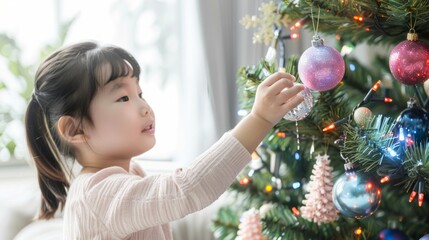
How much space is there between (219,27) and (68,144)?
2.87 ft

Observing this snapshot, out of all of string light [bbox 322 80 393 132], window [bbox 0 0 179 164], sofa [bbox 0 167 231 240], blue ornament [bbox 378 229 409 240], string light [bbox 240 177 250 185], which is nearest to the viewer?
string light [bbox 322 80 393 132]

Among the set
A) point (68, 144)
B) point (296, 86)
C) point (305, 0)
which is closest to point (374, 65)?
point (305, 0)

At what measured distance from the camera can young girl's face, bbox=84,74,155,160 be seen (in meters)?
0.84

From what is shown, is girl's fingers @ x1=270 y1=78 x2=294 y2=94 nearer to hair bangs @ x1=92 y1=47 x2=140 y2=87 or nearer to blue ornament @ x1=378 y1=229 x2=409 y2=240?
hair bangs @ x1=92 y1=47 x2=140 y2=87

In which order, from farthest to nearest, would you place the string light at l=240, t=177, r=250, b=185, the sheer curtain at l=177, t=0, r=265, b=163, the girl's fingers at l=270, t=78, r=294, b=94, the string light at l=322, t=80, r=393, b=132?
the sheer curtain at l=177, t=0, r=265, b=163 < the string light at l=240, t=177, r=250, b=185 < the string light at l=322, t=80, r=393, b=132 < the girl's fingers at l=270, t=78, r=294, b=94

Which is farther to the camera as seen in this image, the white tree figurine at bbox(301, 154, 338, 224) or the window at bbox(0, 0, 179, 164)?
the window at bbox(0, 0, 179, 164)

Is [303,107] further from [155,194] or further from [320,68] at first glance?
[155,194]

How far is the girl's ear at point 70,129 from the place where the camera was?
86cm

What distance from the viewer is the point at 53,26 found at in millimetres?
1952

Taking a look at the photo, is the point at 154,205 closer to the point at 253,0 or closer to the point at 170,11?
the point at 253,0

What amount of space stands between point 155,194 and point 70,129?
22 centimetres

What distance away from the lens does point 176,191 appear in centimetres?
72

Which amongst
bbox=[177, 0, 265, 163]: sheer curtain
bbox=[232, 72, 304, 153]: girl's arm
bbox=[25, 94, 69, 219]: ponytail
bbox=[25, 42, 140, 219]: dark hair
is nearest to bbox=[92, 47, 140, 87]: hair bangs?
bbox=[25, 42, 140, 219]: dark hair

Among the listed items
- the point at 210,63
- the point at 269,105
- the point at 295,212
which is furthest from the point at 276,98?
the point at 210,63
